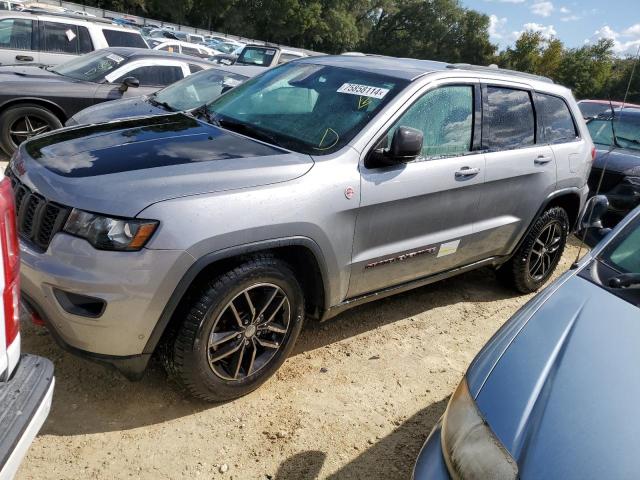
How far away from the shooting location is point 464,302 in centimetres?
451

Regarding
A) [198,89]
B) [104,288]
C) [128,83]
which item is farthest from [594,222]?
[128,83]

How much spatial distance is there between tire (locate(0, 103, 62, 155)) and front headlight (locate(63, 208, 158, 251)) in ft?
17.0

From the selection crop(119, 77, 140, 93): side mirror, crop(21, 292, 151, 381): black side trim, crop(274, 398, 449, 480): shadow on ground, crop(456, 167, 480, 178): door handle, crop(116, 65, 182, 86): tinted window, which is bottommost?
crop(274, 398, 449, 480): shadow on ground

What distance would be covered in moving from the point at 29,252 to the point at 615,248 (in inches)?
111

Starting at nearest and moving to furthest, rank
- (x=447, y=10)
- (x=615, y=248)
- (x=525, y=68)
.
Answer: (x=615, y=248)
(x=525, y=68)
(x=447, y=10)

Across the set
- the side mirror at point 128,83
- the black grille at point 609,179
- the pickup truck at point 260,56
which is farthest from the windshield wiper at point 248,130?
the pickup truck at point 260,56

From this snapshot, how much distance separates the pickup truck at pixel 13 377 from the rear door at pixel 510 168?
2920 millimetres

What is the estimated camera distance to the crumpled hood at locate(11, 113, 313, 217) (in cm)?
239

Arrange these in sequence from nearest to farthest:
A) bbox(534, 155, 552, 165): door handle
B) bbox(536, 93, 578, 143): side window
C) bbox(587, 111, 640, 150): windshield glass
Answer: bbox(534, 155, 552, 165): door handle < bbox(536, 93, 578, 143): side window < bbox(587, 111, 640, 150): windshield glass

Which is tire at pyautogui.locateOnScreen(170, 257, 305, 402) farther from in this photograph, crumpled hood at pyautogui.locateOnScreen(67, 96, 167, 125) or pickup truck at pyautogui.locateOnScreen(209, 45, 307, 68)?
pickup truck at pyautogui.locateOnScreen(209, 45, 307, 68)

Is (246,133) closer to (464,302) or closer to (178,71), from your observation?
(464,302)

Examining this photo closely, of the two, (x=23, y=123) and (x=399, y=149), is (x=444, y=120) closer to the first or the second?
(x=399, y=149)

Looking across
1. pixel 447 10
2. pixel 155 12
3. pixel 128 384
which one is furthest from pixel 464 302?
pixel 447 10

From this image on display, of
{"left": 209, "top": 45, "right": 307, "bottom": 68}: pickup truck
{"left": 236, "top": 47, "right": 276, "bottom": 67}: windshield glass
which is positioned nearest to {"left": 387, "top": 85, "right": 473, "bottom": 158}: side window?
{"left": 209, "top": 45, "right": 307, "bottom": 68}: pickup truck
